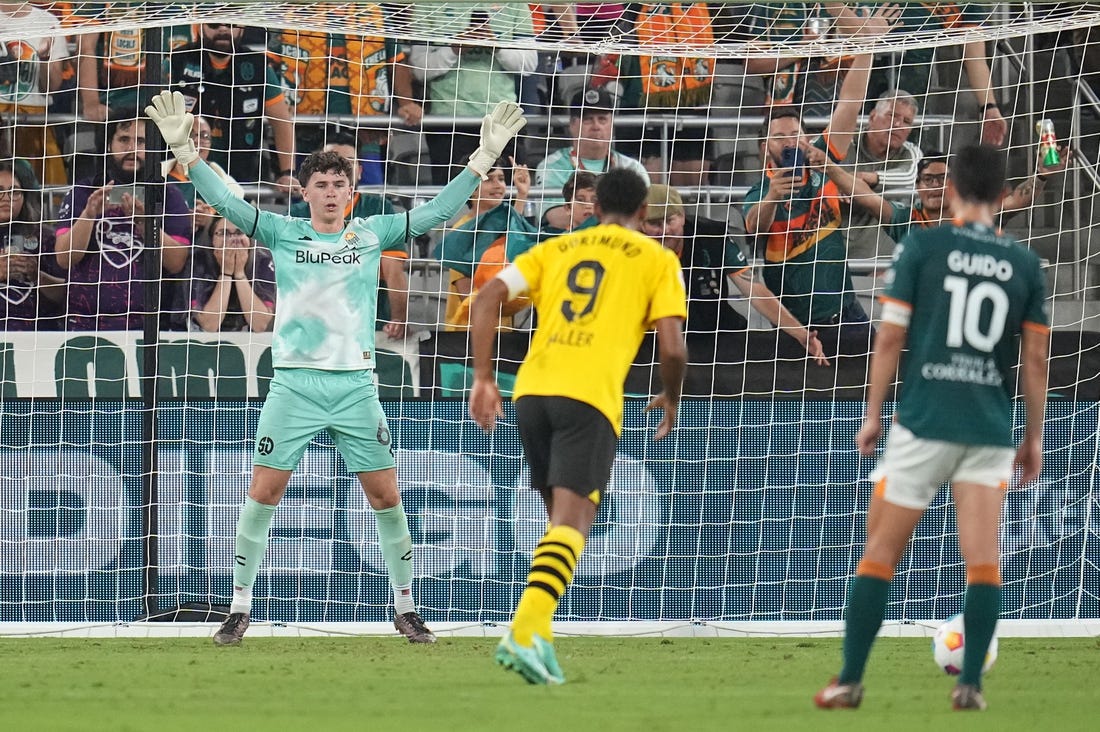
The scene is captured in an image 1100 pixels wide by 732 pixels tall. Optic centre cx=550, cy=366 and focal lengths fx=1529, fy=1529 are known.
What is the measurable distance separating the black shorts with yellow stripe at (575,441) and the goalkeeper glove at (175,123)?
2.60 m

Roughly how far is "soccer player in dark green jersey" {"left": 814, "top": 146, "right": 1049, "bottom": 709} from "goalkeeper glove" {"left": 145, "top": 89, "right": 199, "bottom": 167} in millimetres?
3673

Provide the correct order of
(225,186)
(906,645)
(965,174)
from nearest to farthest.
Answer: (965,174)
(225,186)
(906,645)

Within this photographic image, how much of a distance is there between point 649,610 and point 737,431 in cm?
114

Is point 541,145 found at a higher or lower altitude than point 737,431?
higher

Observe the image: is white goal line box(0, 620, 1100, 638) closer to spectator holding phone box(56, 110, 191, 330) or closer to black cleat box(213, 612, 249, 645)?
black cleat box(213, 612, 249, 645)

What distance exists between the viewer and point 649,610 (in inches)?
345

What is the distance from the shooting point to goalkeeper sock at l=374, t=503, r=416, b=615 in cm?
732

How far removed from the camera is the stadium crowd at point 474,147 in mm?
9297

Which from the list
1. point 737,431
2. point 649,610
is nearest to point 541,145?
point 737,431

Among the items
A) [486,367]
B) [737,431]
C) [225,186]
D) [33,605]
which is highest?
[225,186]

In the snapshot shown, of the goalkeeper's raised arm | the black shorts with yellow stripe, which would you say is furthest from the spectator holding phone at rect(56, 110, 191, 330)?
the black shorts with yellow stripe

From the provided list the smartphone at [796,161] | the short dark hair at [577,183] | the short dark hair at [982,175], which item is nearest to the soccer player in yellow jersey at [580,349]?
the short dark hair at [982,175]

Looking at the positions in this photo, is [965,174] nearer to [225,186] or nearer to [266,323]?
[225,186]

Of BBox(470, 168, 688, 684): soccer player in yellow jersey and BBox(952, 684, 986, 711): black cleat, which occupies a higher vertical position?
BBox(470, 168, 688, 684): soccer player in yellow jersey
